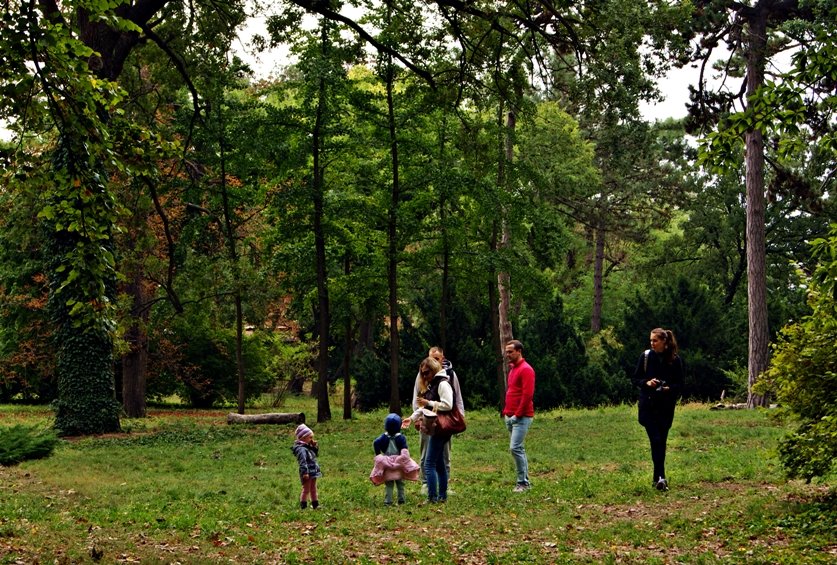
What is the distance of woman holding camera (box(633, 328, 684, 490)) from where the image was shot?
12.0m

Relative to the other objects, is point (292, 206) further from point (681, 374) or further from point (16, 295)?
point (681, 374)

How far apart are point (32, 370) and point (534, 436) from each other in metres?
22.3

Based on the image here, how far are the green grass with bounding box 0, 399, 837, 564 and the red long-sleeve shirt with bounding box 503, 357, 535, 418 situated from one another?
43.5 inches

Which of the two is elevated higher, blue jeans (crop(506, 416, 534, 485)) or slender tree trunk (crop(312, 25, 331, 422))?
slender tree trunk (crop(312, 25, 331, 422))

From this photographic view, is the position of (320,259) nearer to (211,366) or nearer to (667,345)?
(211,366)

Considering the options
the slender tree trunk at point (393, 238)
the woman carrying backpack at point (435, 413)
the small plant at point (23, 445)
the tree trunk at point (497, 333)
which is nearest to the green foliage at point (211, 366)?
the tree trunk at point (497, 333)

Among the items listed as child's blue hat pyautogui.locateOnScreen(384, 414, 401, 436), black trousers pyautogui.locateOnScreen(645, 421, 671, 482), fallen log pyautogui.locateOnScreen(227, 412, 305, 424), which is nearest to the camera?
child's blue hat pyautogui.locateOnScreen(384, 414, 401, 436)

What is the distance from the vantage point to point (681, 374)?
12102 millimetres

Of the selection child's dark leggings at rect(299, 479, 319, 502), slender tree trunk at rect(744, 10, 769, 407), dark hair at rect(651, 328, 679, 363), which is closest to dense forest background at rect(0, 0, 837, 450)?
slender tree trunk at rect(744, 10, 769, 407)

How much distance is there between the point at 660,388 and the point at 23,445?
11.4 metres

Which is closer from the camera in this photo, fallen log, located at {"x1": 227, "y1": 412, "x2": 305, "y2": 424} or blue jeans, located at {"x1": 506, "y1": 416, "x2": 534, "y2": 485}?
blue jeans, located at {"x1": 506, "y1": 416, "x2": 534, "y2": 485}

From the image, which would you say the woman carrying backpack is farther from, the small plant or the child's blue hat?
the small plant

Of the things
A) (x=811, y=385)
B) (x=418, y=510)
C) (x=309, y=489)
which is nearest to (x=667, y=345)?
(x=811, y=385)

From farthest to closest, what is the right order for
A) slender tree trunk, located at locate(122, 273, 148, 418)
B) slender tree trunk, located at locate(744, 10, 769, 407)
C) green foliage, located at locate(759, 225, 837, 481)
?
slender tree trunk, located at locate(122, 273, 148, 418) < slender tree trunk, located at locate(744, 10, 769, 407) < green foliage, located at locate(759, 225, 837, 481)
